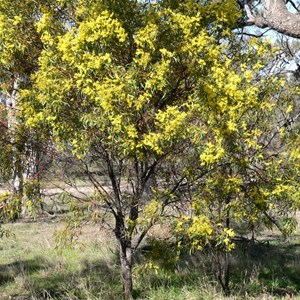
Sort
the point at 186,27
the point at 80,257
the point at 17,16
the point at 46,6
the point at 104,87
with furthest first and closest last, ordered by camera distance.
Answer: the point at 80,257
the point at 46,6
the point at 17,16
the point at 186,27
the point at 104,87

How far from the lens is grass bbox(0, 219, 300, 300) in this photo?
626 cm

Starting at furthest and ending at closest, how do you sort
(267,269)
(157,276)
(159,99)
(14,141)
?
(267,269)
(157,276)
(14,141)
(159,99)

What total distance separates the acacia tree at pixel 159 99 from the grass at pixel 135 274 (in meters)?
1.14

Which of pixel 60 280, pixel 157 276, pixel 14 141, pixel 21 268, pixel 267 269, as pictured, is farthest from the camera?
pixel 267 269

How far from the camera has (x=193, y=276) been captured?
7492 millimetres

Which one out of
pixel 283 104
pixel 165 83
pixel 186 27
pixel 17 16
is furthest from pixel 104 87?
pixel 283 104

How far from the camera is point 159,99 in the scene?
4.97 m

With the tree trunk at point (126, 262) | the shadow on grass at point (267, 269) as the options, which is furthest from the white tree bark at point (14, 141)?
the shadow on grass at point (267, 269)

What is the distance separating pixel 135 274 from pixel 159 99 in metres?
2.10

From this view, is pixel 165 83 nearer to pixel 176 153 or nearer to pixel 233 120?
pixel 233 120

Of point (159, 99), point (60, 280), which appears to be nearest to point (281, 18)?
point (159, 99)

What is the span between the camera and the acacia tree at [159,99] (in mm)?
4297

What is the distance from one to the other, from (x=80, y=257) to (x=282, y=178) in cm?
521

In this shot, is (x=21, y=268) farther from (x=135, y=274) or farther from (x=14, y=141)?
(x=14, y=141)
